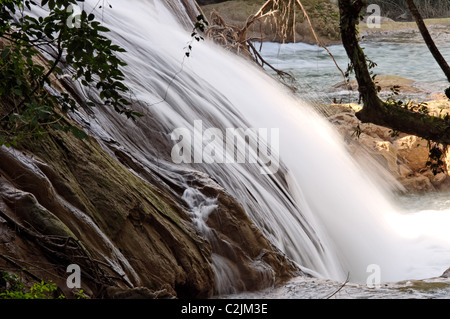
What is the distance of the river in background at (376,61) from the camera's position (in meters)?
12.9

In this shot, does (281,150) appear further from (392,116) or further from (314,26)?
(314,26)

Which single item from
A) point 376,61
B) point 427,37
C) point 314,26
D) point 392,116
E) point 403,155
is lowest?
point 403,155

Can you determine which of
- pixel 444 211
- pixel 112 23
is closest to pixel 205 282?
pixel 112 23

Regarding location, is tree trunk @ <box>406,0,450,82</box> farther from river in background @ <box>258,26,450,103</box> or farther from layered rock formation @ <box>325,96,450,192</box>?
river in background @ <box>258,26,450,103</box>

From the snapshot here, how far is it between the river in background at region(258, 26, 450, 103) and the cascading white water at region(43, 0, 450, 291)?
152 inches

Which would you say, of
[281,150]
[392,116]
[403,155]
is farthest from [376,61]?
[392,116]

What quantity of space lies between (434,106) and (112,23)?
4.61m

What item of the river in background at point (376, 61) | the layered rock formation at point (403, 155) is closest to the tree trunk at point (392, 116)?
the layered rock formation at point (403, 155)

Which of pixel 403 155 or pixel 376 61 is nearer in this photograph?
pixel 403 155

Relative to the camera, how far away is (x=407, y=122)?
381 centimetres

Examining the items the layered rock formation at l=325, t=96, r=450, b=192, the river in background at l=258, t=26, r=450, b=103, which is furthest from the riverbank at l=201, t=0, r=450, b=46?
the layered rock formation at l=325, t=96, r=450, b=192

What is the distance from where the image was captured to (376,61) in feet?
53.0

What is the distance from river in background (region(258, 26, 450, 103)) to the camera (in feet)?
42.3

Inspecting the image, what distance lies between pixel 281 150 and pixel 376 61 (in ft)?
33.2
